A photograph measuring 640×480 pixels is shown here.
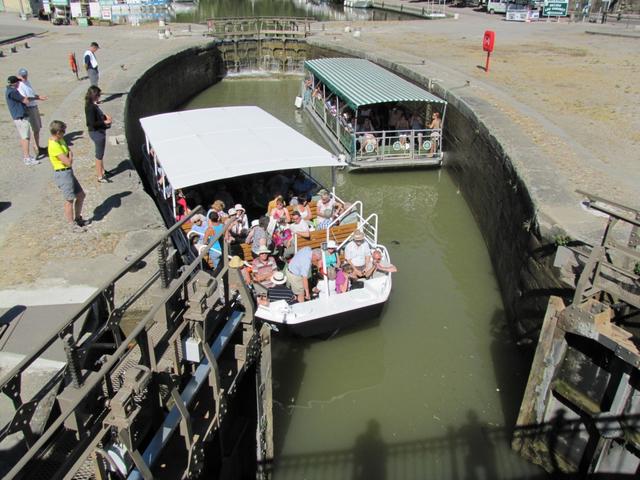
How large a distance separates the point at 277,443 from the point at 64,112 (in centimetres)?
1208

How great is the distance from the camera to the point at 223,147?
10.9 m

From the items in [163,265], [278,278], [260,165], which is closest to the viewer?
[163,265]

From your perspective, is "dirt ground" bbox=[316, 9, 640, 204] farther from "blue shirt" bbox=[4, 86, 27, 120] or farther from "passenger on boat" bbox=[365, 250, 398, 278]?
"blue shirt" bbox=[4, 86, 27, 120]

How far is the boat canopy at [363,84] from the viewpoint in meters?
16.3

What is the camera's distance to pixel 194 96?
91.6 ft

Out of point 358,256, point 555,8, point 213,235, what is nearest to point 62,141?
point 213,235

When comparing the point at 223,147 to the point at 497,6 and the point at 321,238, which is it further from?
the point at 497,6

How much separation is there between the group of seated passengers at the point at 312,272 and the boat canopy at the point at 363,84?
7.27 metres

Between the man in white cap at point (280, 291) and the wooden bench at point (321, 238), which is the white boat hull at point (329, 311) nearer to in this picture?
the man in white cap at point (280, 291)

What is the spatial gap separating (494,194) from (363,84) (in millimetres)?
6715

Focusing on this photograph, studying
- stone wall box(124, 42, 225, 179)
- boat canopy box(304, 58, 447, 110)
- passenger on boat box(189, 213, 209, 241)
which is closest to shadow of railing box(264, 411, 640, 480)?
passenger on boat box(189, 213, 209, 241)

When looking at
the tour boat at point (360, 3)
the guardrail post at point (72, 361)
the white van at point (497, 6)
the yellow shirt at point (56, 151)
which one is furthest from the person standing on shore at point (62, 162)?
the tour boat at point (360, 3)

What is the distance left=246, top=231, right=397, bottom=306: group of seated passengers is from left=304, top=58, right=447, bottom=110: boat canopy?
7.27 m

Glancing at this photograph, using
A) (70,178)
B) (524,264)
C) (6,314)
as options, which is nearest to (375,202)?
(524,264)
